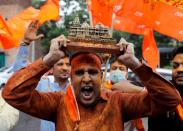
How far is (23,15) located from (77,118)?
175 inches

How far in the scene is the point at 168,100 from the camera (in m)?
3.58

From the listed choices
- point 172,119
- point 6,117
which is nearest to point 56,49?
point 172,119

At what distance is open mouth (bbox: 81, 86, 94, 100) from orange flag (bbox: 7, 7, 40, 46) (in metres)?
3.79

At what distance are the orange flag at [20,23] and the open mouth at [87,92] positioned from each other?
3785 millimetres

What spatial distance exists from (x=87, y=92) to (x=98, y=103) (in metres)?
0.16

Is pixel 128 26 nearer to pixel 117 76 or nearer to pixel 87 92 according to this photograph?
pixel 117 76

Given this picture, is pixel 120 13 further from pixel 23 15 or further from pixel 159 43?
pixel 159 43

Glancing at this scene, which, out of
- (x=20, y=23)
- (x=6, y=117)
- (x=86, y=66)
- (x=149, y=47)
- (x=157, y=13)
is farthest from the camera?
(x=20, y=23)

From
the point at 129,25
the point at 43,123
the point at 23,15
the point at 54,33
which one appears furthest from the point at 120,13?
the point at 54,33

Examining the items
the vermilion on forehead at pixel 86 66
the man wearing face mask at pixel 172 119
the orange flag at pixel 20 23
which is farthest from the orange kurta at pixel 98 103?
the orange flag at pixel 20 23

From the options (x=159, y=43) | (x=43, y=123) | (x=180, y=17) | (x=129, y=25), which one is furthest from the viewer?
(x=159, y=43)

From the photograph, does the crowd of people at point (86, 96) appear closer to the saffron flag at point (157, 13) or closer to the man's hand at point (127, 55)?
the man's hand at point (127, 55)

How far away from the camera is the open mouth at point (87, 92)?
3594mm

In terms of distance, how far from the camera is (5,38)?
7004 millimetres
